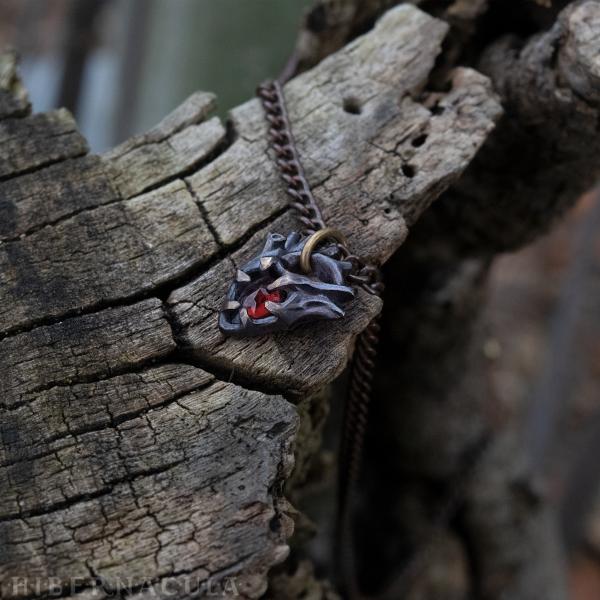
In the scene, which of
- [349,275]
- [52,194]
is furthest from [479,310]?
[52,194]

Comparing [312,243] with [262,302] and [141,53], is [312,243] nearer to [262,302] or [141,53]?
[262,302]

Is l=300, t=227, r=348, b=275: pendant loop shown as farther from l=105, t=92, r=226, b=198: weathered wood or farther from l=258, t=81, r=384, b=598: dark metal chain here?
l=105, t=92, r=226, b=198: weathered wood

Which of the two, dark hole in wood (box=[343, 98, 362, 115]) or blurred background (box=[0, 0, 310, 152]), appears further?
blurred background (box=[0, 0, 310, 152])

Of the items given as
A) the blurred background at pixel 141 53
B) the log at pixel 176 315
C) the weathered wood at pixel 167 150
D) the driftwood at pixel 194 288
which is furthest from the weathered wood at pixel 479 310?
the blurred background at pixel 141 53

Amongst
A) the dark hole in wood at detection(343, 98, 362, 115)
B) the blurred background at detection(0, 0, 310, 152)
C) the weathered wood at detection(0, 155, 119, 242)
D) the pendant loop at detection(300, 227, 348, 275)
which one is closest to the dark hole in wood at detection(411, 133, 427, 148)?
the dark hole in wood at detection(343, 98, 362, 115)

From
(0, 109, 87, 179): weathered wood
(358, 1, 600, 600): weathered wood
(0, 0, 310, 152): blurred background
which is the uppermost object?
(0, 0, 310, 152): blurred background

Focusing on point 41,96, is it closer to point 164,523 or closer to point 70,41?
point 70,41
